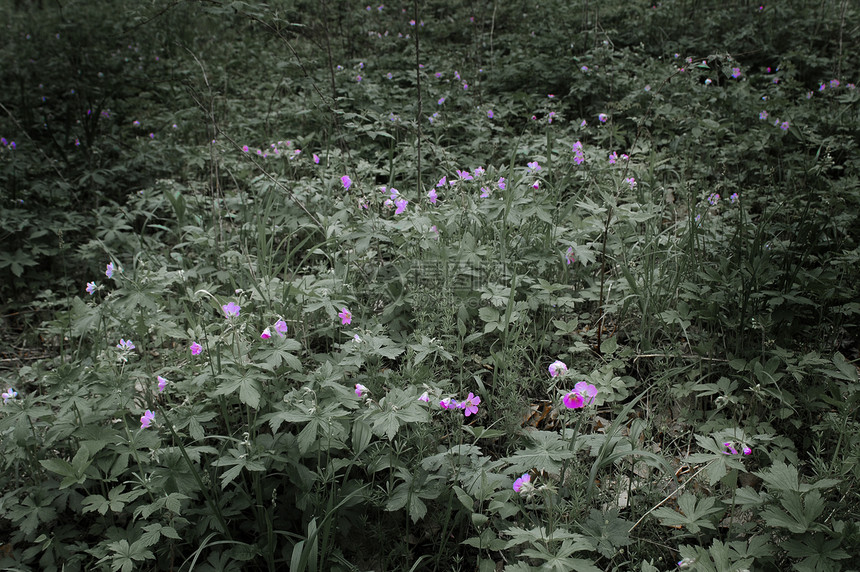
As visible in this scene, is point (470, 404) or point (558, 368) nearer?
point (558, 368)

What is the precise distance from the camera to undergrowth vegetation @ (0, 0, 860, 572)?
1613 millimetres

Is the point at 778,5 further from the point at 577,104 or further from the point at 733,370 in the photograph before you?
the point at 733,370

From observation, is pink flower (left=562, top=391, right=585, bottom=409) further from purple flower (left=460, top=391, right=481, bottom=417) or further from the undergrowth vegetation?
purple flower (left=460, top=391, right=481, bottom=417)

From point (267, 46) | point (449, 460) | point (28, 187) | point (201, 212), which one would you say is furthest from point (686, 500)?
point (267, 46)

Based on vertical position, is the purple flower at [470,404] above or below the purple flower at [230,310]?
below

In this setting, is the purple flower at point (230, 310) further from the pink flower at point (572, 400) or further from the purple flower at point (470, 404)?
the pink flower at point (572, 400)

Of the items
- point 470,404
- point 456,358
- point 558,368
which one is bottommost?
point 456,358

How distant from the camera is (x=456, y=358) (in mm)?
2162

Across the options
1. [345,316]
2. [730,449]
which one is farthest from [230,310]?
[730,449]

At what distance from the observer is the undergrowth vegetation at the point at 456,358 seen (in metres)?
1.61

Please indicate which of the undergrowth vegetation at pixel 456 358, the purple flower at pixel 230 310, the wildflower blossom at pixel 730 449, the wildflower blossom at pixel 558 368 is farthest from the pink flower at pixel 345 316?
the wildflower blossom at pixel 730 449

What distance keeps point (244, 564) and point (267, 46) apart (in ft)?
22.8

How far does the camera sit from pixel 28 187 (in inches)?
148

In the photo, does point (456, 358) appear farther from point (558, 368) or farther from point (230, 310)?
point (230, 310)
